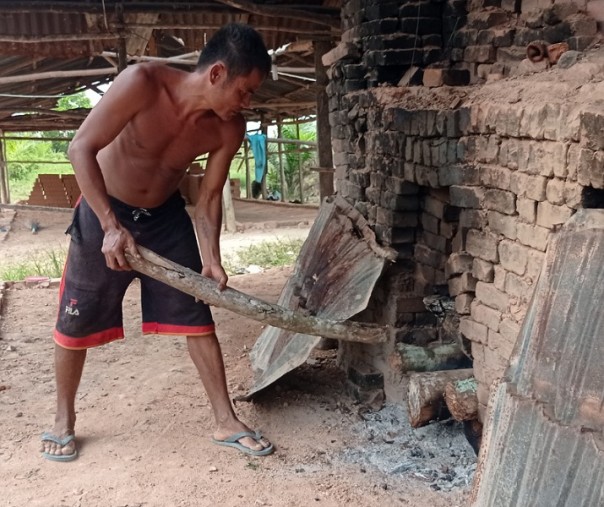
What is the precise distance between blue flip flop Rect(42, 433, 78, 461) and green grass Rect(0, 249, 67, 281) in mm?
4472

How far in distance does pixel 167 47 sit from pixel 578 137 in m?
8.24

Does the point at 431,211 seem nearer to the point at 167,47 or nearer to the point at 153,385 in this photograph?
the point at 153,385

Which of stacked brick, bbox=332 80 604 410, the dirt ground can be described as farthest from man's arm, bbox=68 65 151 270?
stacked brick, bbox=332 80 604 410

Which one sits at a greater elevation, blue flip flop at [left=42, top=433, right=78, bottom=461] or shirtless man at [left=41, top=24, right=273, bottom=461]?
shirtless man at [left=41, top=24, right=273, bottom=461]

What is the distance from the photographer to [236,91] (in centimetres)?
270

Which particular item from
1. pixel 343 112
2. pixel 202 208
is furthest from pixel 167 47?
pixel 202 208

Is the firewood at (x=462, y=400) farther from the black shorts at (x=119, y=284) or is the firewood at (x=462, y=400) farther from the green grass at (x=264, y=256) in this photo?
the green grass at (x=264, y=256)

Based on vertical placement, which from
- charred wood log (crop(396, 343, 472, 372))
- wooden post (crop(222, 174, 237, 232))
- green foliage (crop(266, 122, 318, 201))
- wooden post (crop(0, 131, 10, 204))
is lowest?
green foliage (crop(266, 122, 318, 201))

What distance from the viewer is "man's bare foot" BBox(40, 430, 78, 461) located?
120 inches

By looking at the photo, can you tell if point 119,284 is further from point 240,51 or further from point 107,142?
point 240,51

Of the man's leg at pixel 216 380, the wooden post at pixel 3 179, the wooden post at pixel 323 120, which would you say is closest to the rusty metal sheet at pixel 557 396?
the man's leg at pixel 216 380

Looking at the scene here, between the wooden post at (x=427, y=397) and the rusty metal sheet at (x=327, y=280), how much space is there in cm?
42

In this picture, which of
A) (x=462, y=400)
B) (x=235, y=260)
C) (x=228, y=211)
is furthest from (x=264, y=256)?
(x=462, y=400)

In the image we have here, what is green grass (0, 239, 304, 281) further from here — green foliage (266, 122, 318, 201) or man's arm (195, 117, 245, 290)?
green foliage (266, 122, 318, 201)
